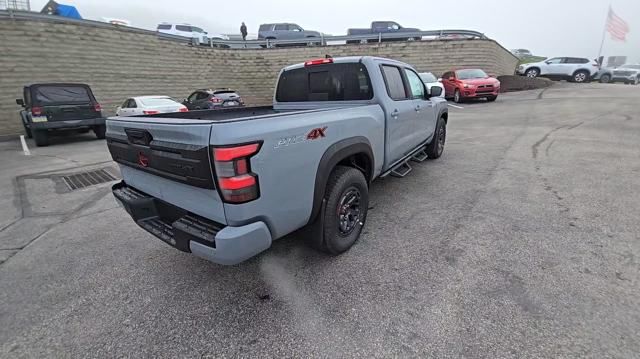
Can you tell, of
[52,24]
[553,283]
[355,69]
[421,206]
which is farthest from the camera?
[52,24]

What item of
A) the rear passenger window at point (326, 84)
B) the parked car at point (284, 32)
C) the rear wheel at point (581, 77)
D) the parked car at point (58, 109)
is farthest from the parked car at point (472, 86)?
the parked car at point (58, 109)

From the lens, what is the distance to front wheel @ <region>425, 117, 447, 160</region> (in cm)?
581

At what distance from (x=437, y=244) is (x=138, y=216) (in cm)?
280

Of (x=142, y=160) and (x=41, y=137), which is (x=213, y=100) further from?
(x=142, y=160)

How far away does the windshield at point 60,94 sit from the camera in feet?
29.1

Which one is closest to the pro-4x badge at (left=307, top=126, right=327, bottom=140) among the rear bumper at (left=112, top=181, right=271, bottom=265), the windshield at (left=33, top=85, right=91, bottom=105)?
the rear bumper at (left=112, top=181, right=271, bottom=265)

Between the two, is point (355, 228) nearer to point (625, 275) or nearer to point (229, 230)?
point (229, 230)

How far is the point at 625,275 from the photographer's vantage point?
2.42 meters

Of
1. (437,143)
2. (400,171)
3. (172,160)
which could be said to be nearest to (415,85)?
(400,171)

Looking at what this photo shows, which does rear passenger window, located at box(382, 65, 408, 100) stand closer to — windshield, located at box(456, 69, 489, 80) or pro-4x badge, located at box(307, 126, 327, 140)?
pro-4x badge, located at box(307, 126, 327, 140)

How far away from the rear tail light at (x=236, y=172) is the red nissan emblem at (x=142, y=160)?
89 cm

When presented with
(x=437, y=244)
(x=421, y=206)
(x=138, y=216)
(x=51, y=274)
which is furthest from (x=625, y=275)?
(x=51, y=274)

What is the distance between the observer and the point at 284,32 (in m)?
22.4

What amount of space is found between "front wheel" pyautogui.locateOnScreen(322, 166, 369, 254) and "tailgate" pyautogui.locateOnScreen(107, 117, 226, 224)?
101 centimetres
